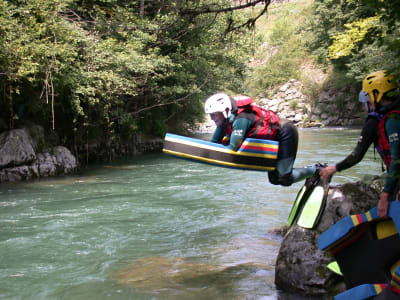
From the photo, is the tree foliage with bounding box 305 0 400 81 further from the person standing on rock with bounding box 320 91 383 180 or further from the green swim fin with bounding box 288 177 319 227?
the person standing on rock with bounding box 320 91 383 180

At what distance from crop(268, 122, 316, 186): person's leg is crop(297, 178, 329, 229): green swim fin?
0.48 meters

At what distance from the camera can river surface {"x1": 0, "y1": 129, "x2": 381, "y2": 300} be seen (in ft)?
15.0

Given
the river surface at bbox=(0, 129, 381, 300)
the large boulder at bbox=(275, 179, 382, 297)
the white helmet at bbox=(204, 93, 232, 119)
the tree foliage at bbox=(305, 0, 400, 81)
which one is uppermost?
the tree foliage at bbox=(305, 0, 400, 81)

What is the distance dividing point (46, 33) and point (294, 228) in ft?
31.7

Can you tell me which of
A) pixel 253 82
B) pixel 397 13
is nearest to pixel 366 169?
pixel 397 13

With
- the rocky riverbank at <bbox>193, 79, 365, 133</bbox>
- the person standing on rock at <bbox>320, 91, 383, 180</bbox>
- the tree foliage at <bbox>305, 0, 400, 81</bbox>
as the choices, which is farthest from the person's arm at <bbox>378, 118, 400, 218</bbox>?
the rocky riverbank at <bbox>193, 79, 365, 133</bbox>

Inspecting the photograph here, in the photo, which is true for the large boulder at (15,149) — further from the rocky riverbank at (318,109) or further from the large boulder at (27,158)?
the rocky riverbank at (318,109)

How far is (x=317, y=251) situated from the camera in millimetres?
4230

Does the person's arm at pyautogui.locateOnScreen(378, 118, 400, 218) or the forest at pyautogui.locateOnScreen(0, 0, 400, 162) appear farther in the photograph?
the forest at pyautogui.locateOnScreen(0, 0, 400, 162)

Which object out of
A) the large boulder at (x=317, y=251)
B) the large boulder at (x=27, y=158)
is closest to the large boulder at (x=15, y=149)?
the large boulder at (x=27, y=158)

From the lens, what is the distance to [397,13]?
2941 mm

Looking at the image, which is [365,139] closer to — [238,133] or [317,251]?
[317,251]

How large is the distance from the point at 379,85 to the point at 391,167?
776mm

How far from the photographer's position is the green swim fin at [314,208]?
4.42 meters
